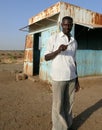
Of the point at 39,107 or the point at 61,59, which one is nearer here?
the point at 61,59

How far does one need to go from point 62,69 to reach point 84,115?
81.5 inches

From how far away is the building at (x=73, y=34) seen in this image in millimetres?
9086

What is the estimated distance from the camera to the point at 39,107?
5941mm

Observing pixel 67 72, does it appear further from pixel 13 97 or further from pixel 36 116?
pixel 13 97

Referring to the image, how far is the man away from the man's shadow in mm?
820

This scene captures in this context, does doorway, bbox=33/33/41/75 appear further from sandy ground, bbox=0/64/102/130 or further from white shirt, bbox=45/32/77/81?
white shirt, bbox=45/32/77/81

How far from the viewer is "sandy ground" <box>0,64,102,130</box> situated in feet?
15.2

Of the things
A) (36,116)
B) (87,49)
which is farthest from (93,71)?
(36,116)

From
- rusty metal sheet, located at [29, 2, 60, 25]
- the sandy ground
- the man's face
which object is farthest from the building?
the man's face

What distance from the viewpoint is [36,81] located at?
10211 millimetres

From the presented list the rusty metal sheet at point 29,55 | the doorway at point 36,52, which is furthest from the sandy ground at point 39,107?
the doorway at point 36,52

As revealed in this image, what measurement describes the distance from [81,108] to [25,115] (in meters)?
1.57

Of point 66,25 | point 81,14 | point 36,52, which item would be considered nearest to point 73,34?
point 81,14

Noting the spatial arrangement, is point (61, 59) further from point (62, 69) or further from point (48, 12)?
point (48, 12)
